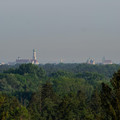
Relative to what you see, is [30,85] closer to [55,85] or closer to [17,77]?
[17,77]

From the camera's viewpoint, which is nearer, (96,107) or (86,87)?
(96,107)

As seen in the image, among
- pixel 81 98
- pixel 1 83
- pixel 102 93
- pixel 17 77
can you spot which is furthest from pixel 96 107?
pixel 17 77

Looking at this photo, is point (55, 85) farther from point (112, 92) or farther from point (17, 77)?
point (112, 92)

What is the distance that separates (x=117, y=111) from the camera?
32688 mm

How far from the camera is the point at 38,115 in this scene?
78.6m

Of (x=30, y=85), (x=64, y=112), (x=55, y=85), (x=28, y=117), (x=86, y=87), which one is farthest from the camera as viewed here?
(x=30, y=85)

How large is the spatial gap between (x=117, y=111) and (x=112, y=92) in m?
1.19

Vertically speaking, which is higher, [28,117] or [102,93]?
[102,93]

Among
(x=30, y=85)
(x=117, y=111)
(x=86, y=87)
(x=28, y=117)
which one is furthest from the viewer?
(x=30, y=85)

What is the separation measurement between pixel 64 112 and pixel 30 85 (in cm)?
8851

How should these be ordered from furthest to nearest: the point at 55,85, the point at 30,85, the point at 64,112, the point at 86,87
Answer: the point at 30,85 → the point at 55,85 → the point at 86,87 → the point at 64,112

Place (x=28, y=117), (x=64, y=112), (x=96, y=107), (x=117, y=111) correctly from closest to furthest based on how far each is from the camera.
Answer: (x=117, y=111)
(x=28, y=117)
(x=64, y=112)
(x=96, y=107)

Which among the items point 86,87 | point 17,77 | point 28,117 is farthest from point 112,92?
point 17,77

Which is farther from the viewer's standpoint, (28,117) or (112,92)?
(28,117)
